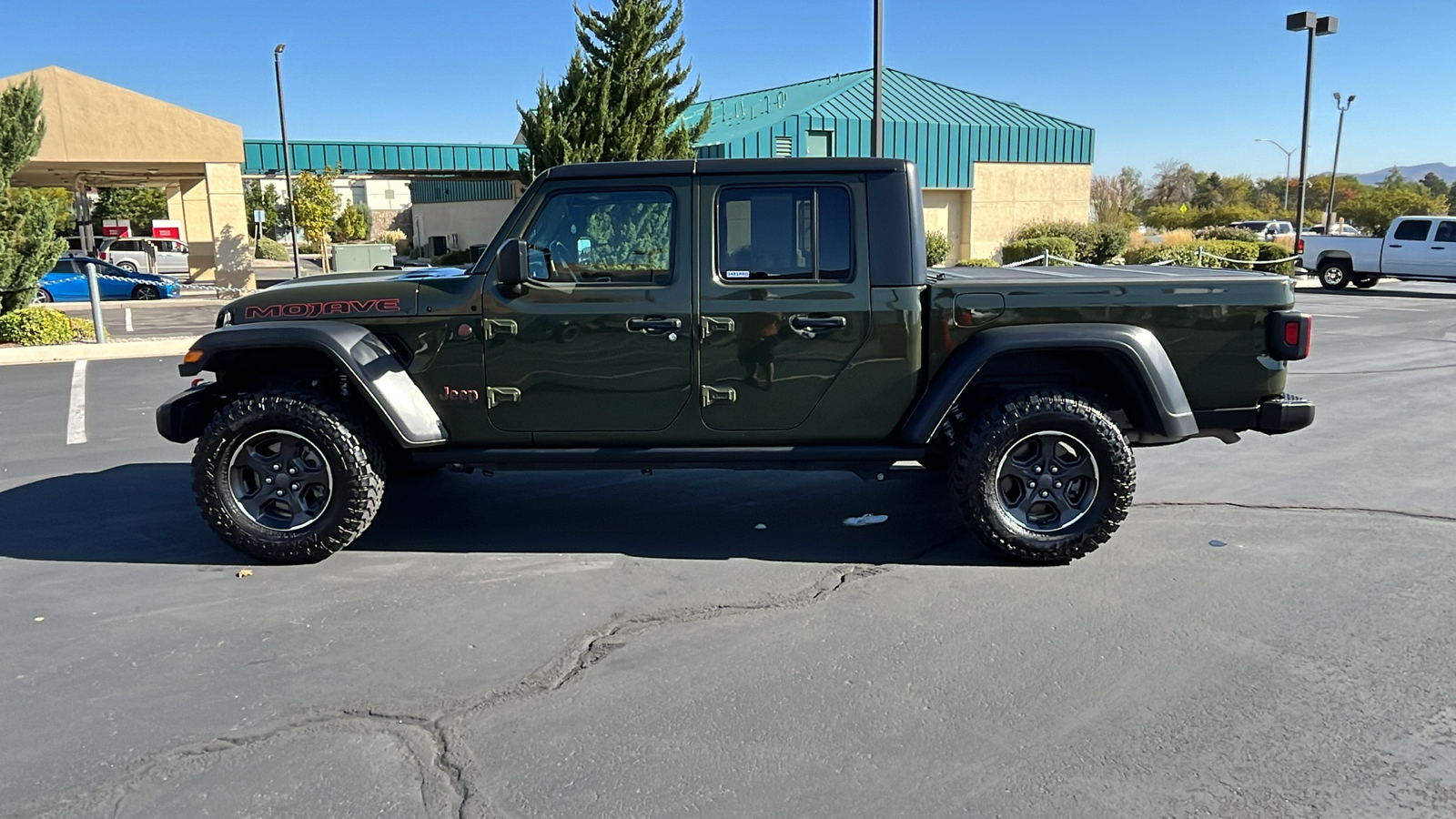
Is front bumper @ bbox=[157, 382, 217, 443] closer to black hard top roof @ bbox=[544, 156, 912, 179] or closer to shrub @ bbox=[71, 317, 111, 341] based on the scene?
black hard top roof @ bbox=[544, 156, 912, 179]

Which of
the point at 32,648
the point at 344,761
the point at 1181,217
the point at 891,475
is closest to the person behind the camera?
the point at 344,761

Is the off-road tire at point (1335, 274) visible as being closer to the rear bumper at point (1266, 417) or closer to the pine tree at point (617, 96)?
the pine tree at point (617, 96)

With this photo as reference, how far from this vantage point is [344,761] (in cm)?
329

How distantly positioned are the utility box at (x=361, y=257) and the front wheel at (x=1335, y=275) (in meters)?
24.2

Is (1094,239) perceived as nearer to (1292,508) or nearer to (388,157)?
(388,157)

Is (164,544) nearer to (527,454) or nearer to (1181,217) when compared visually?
(527,454)

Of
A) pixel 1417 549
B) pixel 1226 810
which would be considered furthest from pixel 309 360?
pixel 1417 549

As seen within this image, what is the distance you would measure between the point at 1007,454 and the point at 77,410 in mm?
8763

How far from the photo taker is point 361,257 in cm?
2992

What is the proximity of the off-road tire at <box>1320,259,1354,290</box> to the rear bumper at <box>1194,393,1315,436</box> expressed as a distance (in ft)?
74.8

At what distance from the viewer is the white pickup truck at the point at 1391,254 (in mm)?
22656

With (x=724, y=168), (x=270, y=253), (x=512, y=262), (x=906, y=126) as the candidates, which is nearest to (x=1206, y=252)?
(x=906, y=126)

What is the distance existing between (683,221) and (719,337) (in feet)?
1.97

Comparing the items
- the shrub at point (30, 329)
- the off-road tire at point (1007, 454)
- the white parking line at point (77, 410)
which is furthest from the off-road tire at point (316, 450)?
the shrub at point (30, 329)
